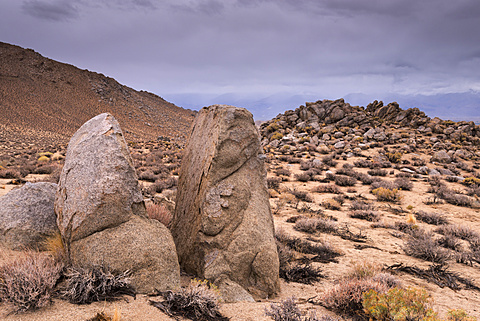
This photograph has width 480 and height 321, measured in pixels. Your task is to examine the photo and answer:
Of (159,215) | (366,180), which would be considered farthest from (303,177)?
(159,215)

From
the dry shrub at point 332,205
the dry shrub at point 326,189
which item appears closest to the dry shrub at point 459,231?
the dry shrub at point 332,205

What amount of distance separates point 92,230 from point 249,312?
2.59m

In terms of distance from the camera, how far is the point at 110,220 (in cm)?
409

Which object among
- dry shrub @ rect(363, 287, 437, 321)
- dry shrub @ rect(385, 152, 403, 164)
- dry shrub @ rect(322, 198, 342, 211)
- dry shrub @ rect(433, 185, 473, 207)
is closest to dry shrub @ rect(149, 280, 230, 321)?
dry shrub @ rect(363, 287, 437, 321)

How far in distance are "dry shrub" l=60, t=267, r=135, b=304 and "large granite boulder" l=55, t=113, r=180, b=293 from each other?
0.40ft

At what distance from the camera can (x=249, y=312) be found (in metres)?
4.02

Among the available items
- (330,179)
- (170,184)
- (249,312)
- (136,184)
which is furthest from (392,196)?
(136,184)

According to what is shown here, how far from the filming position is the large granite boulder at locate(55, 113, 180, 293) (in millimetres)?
3934

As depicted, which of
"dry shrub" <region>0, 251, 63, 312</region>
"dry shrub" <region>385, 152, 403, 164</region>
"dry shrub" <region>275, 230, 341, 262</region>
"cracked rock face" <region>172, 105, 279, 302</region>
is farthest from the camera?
"dry shrub" <region>385, 152, 403, 164</region>

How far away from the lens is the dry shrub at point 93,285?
3.43 meters

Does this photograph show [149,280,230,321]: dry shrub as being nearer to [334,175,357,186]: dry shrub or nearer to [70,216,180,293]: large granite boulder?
[70,216,180,293]: large granite boulder

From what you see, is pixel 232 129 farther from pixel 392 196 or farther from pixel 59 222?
pixel 392 196

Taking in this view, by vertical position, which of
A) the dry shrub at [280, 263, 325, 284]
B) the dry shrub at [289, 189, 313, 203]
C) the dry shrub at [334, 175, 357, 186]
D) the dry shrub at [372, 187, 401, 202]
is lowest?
the dry shrub at [280, 263, 325, 284]

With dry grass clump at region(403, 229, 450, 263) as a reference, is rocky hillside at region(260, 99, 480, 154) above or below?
above
